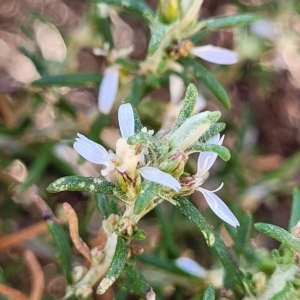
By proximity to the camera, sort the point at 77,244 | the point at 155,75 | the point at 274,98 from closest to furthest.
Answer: the point at 77,244 < the point at 155,75 < the point at 274,98

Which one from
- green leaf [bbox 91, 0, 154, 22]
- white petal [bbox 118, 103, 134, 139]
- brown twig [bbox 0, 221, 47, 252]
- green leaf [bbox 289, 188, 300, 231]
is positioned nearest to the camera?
white petal [bbox 118, 103, 134, 139]

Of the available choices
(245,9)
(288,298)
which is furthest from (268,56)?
(288,298)

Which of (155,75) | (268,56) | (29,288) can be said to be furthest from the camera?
(268,56)

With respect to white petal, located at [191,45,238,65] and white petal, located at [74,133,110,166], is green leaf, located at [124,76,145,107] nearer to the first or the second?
white petal, located at [191,45,238,65]

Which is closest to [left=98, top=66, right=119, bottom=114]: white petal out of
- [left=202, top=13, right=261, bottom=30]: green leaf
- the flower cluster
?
[left=202, top=13, right=261, bottom=30]: green leaf

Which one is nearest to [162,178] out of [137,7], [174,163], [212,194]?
[174,163]

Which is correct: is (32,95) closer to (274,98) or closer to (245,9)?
(245,9)
